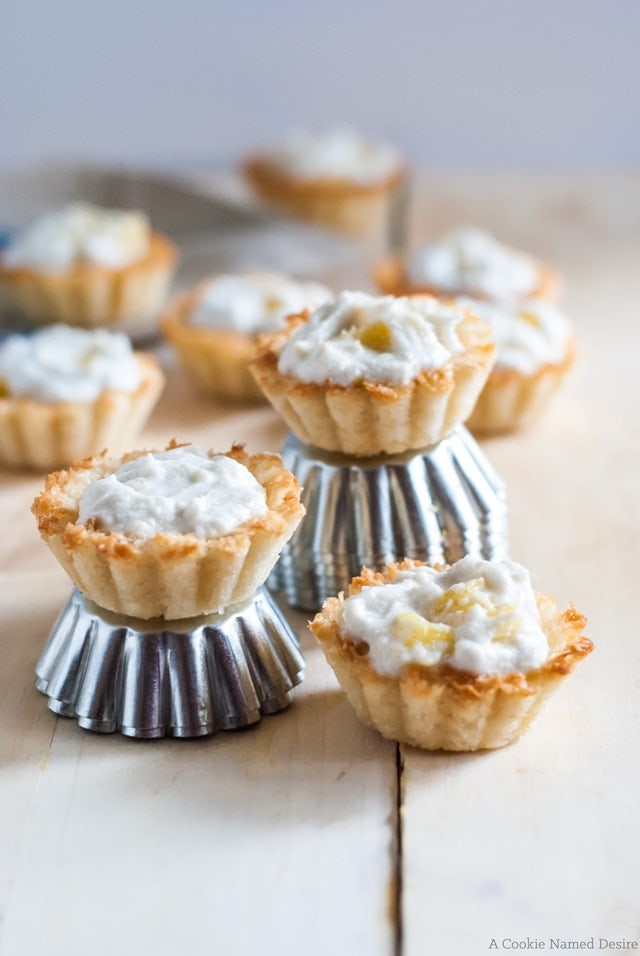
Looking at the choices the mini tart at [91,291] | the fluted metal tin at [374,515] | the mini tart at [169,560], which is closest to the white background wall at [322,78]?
the mini tart at [91,291]

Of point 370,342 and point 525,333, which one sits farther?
point 525,333

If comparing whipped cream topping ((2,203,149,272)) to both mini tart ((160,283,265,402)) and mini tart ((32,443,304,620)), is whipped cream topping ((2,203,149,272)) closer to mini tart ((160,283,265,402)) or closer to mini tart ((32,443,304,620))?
mini tart ((160,283,265,402))

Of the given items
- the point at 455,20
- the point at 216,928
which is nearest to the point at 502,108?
the point at 455,20

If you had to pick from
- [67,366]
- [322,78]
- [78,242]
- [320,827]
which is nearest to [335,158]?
[322,78]

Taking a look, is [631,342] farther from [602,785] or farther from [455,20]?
[455,20]

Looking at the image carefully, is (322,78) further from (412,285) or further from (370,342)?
(370,342)

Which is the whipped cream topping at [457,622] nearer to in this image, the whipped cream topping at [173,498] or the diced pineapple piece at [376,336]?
the whipped cream topping at [173,498]
